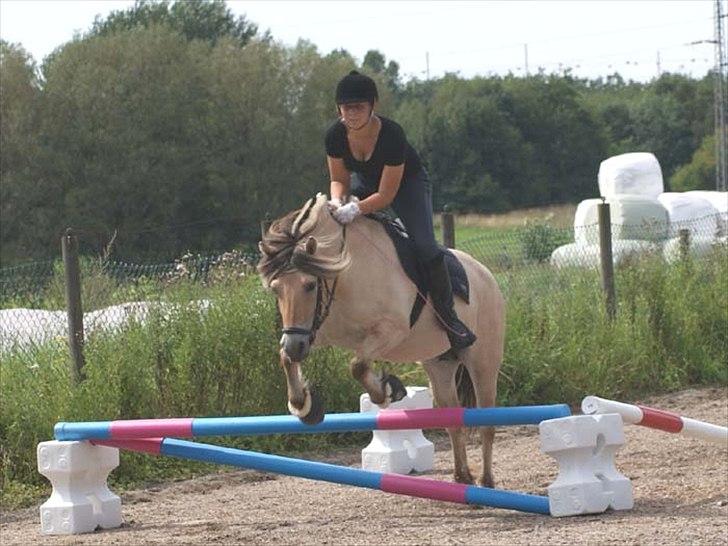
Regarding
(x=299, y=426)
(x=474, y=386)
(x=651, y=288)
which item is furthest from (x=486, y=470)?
(x=651, y=288)

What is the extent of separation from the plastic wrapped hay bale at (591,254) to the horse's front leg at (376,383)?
27.0 ft

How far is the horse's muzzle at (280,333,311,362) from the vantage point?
272 inches

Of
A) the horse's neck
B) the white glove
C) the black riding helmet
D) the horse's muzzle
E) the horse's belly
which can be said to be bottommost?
the horse's belly

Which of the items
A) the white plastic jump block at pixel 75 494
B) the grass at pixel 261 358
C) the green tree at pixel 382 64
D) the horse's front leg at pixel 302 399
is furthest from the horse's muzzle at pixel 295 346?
the green tree at pixel 382 64

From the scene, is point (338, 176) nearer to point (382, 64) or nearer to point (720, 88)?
point (720, 88)

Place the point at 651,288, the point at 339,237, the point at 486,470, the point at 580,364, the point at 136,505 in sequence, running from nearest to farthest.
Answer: the point at 339,237 → the point at 486,470 → the point at 136,505 → the point at 580,364 → the point at 651,288

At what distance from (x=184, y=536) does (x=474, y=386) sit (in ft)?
6.82

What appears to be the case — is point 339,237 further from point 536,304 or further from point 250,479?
point 536,304

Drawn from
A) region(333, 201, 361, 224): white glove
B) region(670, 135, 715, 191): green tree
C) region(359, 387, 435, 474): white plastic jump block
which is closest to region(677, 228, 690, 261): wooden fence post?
region(359, 387, 435, 474): white plastic jump block

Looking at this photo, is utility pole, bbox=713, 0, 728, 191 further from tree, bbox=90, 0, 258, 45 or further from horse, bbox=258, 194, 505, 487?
horse, bbox=258, 194, 505, 487

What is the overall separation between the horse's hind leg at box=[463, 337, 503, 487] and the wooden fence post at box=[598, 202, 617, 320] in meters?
6.28

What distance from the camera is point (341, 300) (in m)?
7.34

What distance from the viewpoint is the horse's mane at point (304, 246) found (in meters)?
7.07

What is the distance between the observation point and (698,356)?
50.8 feet
